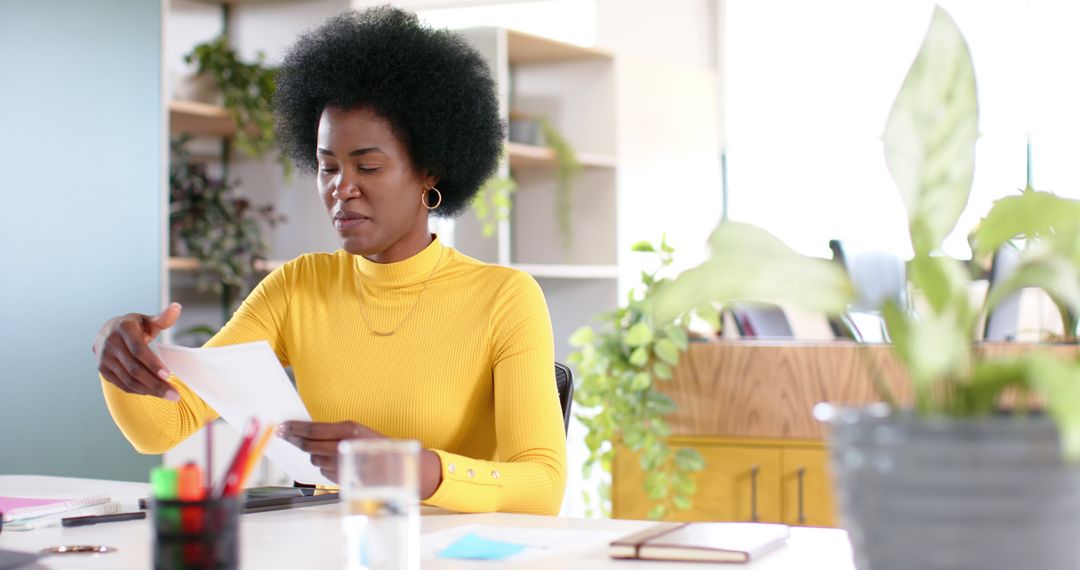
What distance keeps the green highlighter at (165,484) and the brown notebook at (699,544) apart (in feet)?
1.70

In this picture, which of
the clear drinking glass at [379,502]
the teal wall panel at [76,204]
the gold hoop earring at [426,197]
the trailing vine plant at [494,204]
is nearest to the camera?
the clear drinking glass at [379,502]

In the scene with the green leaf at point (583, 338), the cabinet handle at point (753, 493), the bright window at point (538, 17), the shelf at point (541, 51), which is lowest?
the cabinet handle at point (753, 493)

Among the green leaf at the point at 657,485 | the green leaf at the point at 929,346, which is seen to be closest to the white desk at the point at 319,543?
the green leaf at the point at 929,346

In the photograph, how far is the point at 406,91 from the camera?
206 cm

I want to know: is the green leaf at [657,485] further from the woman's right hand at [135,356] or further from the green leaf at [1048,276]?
the green leaf at [1048,276]

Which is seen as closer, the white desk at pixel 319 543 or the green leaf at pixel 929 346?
the green leaf at pixel 929 346

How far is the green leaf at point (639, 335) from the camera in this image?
2.90 metres

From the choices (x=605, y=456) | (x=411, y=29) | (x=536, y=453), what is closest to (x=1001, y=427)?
(x=536, y=453)

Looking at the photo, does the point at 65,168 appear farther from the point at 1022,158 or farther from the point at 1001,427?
the point at 1022,158

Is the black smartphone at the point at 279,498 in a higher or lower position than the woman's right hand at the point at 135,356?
lower

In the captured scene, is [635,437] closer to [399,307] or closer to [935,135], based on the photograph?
[399,307]

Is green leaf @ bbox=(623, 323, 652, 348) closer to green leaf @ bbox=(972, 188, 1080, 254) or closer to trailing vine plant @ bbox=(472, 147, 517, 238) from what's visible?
trailing vine plant @ bbox=(472, 147, 517, 238)

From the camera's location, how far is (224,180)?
3.90 m

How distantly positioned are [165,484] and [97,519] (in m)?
0.68
